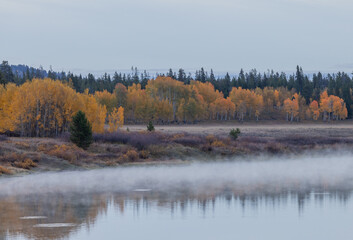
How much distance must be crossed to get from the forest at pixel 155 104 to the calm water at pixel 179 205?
17087 mm

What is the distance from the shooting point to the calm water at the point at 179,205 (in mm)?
16344

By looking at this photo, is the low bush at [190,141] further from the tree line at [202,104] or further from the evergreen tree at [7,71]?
the evergreen tree at [7,71]

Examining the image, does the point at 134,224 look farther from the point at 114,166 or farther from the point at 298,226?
the point at 114,166

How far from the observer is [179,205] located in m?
21.1

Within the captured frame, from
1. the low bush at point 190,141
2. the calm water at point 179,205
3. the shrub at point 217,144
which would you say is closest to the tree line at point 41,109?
the low bush at point 190,141

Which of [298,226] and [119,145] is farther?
[119,145]

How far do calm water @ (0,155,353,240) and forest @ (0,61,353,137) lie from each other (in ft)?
56.1

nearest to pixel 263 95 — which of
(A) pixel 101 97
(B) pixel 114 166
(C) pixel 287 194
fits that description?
(A) pixel 101 97

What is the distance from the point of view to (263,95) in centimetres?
15212

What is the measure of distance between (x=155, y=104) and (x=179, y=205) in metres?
95.9

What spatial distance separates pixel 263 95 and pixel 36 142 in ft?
380

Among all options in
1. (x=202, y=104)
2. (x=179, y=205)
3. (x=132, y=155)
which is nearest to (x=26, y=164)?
(x=132, y=155)

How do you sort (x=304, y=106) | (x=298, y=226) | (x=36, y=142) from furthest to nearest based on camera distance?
(x=304, y=106)
(x=36, y=142)
(x=298, y=226)

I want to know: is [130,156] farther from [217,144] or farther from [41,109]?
[41,109]
